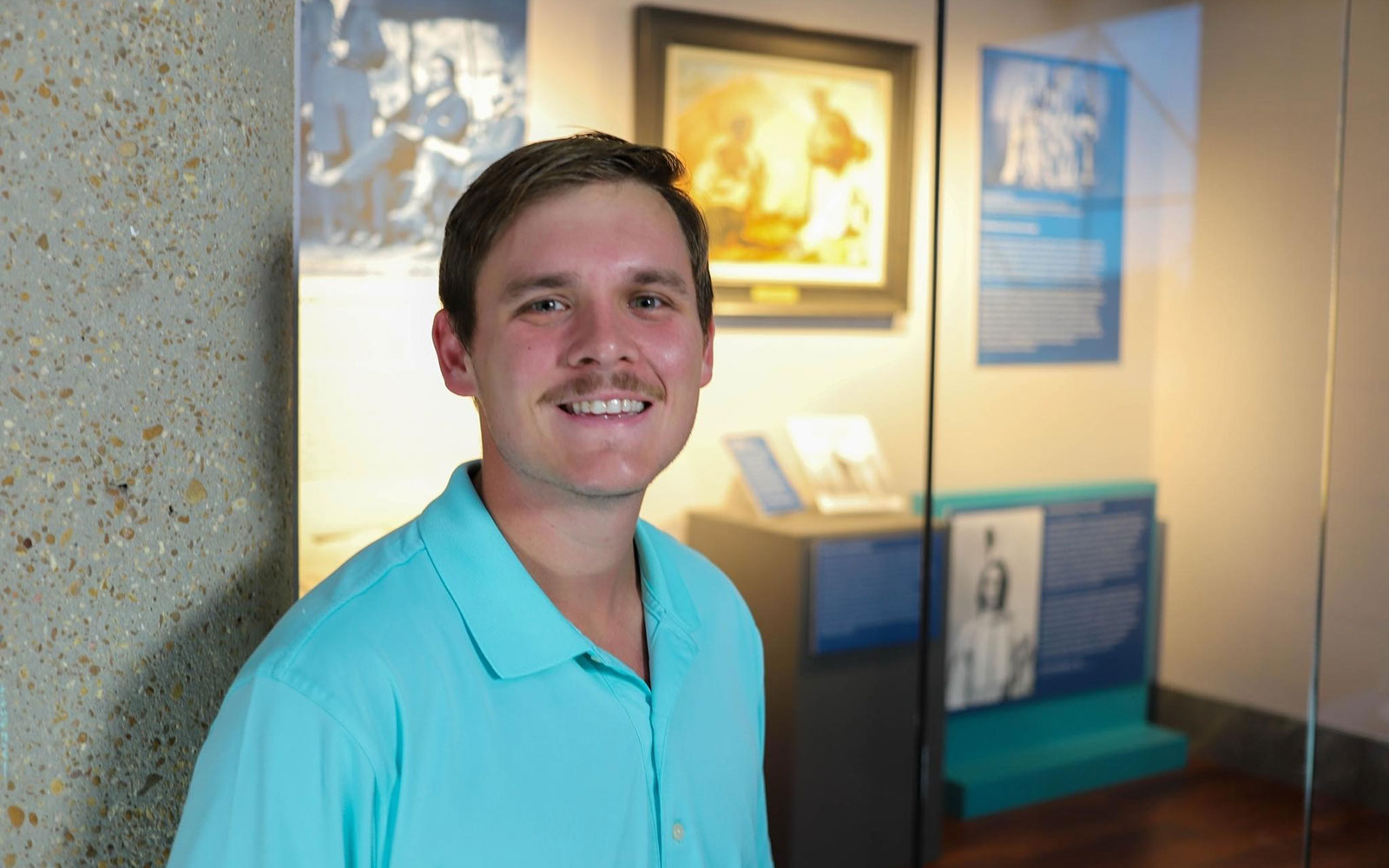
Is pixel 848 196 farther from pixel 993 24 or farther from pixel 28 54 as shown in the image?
pixel 28 54

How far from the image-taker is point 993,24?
3.15 metres

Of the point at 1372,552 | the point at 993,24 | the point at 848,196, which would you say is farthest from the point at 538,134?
the point at 1372,552

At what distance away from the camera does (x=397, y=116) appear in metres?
2.80

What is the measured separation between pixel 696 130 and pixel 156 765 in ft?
6.86

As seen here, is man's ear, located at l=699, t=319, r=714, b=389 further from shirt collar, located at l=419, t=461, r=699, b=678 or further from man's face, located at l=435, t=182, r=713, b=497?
shirt collar, located at l=419, t=461, r=699, b=678

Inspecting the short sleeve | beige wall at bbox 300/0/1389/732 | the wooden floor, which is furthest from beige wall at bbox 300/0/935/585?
the short sleeve

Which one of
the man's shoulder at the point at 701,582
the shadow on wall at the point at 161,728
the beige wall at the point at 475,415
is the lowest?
the shadow on wall at the point at 161,728

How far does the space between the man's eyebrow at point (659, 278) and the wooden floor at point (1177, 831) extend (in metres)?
2.23

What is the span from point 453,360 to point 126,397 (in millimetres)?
419

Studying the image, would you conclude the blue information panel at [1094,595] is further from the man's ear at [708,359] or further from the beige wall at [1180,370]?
the man's ear at [708,359]

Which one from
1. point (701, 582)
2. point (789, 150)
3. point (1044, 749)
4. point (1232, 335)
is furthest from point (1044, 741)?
point (701, 582)

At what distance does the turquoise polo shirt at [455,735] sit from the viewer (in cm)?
113

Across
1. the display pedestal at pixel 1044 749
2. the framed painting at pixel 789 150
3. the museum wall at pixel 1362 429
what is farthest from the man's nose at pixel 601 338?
the display pedestal at pixel 1044 749

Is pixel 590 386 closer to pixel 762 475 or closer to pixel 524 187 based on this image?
pixel 524 187
